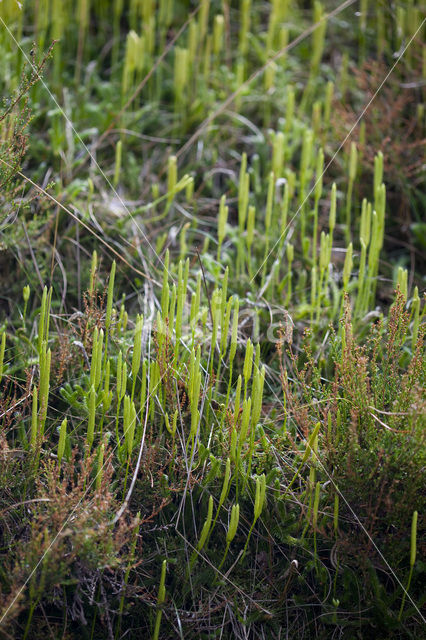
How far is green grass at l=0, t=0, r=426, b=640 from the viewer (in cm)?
126

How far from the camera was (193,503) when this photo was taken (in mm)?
1418

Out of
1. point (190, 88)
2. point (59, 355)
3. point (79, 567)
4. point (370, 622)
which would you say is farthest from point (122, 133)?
point (370, 622)

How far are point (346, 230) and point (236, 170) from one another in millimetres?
593

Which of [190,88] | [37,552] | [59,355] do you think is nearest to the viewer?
[37,552]

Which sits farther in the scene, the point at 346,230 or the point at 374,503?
the point at 346,230

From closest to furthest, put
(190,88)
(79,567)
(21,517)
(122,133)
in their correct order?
(79,567), (21,517), (122,133), (190,88)

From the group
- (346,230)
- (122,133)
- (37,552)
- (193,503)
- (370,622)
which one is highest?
(122,133)

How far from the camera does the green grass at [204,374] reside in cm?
126

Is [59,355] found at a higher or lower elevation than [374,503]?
higher

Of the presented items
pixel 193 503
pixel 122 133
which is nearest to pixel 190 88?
pixel 122 133

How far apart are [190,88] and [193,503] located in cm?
181

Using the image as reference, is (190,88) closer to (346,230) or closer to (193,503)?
(346,230)

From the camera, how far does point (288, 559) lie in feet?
4.53

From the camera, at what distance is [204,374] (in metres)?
1.68
